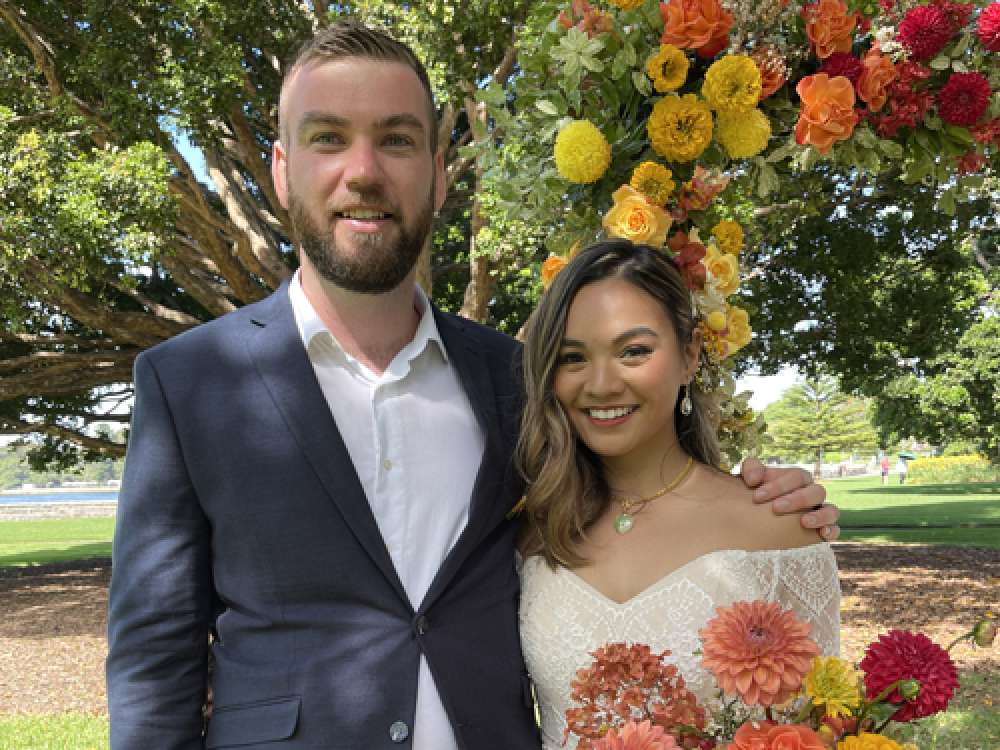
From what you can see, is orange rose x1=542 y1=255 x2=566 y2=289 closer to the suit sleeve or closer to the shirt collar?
the shirt collar

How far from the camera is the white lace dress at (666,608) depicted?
270 cm

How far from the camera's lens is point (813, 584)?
2805mm

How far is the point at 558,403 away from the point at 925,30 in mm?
1911

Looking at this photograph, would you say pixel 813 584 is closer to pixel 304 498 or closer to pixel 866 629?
pixel 304 498

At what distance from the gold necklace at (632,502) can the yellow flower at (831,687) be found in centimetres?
129

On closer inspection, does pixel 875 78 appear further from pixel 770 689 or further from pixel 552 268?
pixel 770 689

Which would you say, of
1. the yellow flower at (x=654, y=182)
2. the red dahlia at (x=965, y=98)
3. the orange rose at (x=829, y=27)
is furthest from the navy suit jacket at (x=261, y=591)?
the red dahlia at (x=965, y=98)

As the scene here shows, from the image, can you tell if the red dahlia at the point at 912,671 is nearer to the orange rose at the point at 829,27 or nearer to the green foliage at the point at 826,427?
the orange rose at the point at 829,27

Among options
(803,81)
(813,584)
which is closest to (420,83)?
(803,81)

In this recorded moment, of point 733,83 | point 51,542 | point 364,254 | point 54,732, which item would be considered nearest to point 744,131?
point 733,83

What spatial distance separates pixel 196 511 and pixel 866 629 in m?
9.34

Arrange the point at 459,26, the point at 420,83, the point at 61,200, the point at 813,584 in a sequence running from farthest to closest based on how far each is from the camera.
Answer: the point at 459,26 < the point at 61,200 < the point at 813,584 < the point at 420,83

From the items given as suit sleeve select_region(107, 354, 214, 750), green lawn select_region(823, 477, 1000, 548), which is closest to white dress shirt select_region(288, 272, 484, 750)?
suit sleeve select_region(107, 354, 214, 750)

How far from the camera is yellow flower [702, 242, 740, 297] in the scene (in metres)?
3.11
